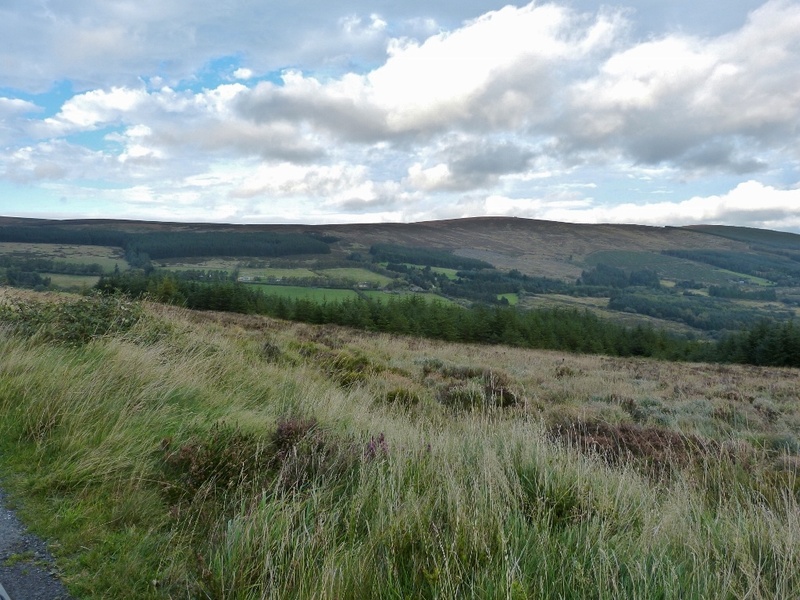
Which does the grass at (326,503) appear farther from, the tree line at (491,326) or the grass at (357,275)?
the grass at (357,275)

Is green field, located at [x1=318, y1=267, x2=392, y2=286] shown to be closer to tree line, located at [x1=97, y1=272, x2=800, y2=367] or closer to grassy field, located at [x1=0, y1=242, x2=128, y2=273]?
Answer: grassy field, located at [x1=0, y1=242, x2=128, y2=273]

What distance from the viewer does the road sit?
2.46m

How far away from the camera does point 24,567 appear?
8.71ft

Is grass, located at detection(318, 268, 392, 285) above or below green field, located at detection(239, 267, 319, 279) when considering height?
below

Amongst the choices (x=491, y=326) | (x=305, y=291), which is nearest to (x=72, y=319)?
(x=491, y=326)

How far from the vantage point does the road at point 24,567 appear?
2.46 m

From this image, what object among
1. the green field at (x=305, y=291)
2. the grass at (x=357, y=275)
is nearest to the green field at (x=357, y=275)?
the grass at (x=357, y=275)

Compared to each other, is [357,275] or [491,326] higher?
[491,326]

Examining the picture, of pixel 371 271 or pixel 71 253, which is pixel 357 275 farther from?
pixel 71 253

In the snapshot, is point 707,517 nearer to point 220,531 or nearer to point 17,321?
point 220,531

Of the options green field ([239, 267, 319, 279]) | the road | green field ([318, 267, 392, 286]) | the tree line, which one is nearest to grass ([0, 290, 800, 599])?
the road

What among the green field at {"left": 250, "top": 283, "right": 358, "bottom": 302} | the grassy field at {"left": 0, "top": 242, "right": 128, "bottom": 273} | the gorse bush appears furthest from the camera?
the grassy field at {"left": 0, "top": 242, "right": 128, "bottom": 273}

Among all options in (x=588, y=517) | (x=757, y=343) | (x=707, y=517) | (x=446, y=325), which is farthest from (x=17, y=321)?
(x=757, y=343)

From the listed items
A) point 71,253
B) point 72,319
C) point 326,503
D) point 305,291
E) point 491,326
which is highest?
point 72,319
